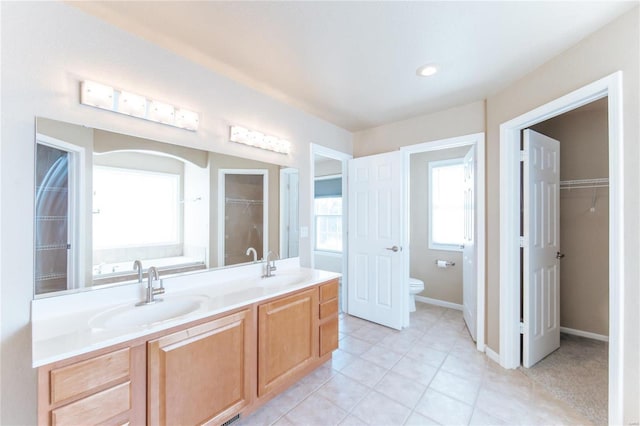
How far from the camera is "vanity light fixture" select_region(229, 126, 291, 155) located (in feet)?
7.02

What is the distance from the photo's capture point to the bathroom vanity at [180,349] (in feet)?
3.43

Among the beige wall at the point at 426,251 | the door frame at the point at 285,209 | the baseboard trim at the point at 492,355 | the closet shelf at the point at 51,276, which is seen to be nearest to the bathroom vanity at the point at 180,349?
the closet shelf at the point at 51,276

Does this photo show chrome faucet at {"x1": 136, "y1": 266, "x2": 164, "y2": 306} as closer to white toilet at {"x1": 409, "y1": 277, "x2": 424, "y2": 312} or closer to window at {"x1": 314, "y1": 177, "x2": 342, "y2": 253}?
white toilet at {"x1": 409, "y1": 277, "x2": 424, "y2": 312}

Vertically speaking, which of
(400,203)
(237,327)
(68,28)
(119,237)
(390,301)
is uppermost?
(68,28)

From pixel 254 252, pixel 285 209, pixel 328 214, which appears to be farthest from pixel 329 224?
pixel 254 252

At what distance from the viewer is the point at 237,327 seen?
5.11 ft

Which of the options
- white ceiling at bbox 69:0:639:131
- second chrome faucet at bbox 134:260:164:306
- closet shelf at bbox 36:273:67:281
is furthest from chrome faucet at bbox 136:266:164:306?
white ceiling at bbox 69:0:639:131

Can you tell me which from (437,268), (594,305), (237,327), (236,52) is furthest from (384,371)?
(236,52)

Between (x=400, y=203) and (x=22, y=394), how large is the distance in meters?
3.02

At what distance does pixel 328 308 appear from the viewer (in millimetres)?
2232

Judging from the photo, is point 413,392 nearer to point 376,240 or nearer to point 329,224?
point 376,240

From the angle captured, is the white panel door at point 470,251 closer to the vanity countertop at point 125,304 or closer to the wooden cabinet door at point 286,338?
the vanity countertop at point 125,304

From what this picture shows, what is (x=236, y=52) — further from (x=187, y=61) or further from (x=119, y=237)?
(x=119, y=237)

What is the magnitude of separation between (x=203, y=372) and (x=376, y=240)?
224 centimetres
